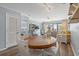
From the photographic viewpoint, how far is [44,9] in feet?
6.33

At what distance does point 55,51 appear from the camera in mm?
1983

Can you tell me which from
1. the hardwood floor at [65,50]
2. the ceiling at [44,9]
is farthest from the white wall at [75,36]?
the ceiling at [44,9]

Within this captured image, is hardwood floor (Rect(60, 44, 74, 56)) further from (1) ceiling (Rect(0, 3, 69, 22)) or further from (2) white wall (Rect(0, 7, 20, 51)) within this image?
(2) white wall (Rect(0, 7, 20, 51))

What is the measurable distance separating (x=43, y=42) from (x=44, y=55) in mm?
221

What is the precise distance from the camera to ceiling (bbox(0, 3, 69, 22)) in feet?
6.23

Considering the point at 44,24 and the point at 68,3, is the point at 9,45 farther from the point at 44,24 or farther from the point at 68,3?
the point at 68,3

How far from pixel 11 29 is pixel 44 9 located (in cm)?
66

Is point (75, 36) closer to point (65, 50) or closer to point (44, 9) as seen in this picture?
point (65, 50)

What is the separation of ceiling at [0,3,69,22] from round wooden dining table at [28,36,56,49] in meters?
0.32

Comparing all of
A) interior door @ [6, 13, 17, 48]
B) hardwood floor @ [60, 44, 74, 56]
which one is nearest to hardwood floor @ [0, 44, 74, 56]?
hardwood floor @ [60, 44, 74, 56]

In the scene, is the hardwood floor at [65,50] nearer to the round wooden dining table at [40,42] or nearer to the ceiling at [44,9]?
the round wooden dining table at [40,42]

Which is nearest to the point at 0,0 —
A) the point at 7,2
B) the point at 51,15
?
the point at 7,2

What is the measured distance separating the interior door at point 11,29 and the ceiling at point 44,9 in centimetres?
18

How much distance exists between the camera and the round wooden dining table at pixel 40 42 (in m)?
1.97
